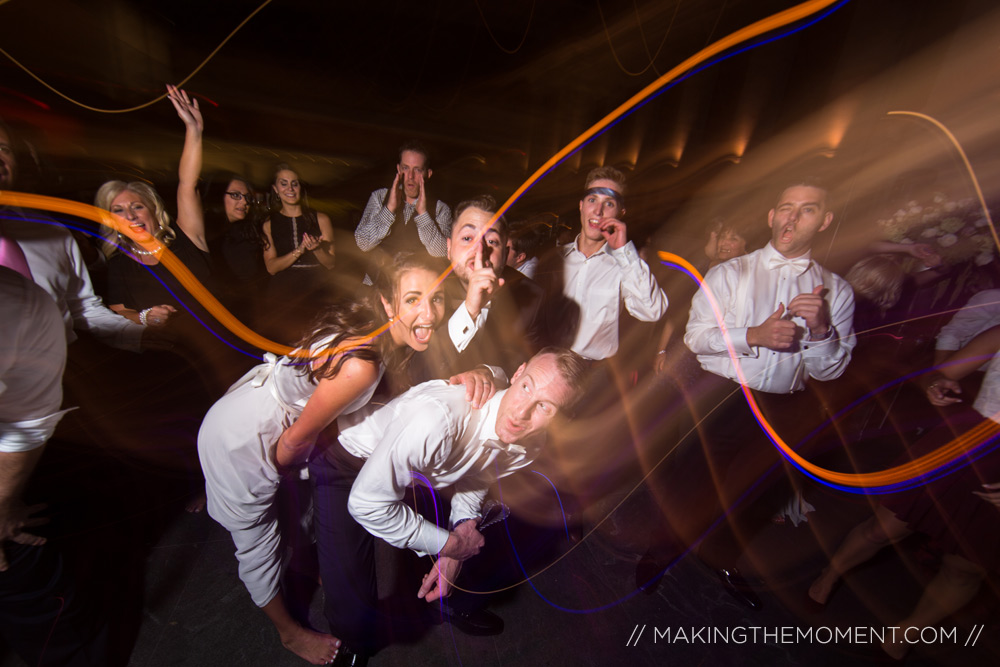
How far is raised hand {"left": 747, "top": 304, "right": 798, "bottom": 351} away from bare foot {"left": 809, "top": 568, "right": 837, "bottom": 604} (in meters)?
1.02

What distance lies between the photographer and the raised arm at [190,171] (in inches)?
33.6

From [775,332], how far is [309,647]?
1864 millimetres

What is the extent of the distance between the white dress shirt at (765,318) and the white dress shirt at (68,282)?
1.72 metres

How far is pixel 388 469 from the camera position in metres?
A: 1.09

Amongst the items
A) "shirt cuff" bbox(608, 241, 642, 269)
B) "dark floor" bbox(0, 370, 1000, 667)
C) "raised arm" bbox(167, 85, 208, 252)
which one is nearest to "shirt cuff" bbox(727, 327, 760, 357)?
"shirt cuff" bbox(608, 241, 642, 269)

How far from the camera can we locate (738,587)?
5.22 feet

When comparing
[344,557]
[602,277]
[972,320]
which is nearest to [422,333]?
[602,277]

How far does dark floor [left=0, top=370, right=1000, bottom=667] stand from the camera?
1.23m

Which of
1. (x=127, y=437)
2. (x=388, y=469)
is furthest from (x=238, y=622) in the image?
(x=388, y=469)

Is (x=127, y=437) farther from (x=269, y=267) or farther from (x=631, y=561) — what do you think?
(x=631, y=561)

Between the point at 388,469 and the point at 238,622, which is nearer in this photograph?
the point at 388,469

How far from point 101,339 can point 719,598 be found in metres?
2.23

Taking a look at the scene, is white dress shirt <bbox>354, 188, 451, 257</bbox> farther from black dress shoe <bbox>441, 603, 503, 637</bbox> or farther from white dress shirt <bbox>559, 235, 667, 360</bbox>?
black dress shoe <bbox>441, 603, 503, 637</bbox>

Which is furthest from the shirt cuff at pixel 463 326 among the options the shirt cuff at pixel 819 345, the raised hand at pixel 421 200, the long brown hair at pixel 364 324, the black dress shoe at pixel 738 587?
the black dress shoe at pixel 738 587
